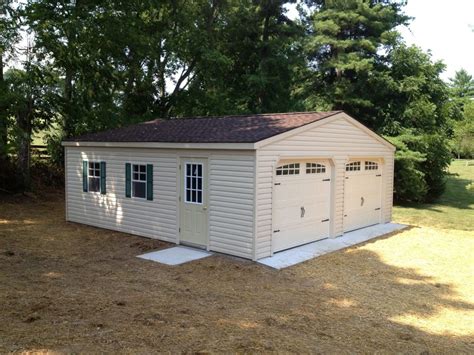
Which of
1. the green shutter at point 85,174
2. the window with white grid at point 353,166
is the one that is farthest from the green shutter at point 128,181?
the window with white grid at point 353,166

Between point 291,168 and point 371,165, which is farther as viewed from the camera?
point 371,165

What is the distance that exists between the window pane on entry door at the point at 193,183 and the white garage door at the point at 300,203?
1736mm

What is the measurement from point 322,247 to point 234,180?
2912 millimetres

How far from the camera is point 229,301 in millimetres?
6625

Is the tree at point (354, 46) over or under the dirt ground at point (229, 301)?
over

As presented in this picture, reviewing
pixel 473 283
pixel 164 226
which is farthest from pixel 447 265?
pixel 164 226

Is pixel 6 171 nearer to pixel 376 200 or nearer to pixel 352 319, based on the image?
pixel 376 200

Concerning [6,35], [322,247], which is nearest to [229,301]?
[322,247]

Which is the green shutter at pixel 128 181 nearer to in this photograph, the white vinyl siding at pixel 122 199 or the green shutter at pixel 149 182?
the white vinyl siding at pixel 122 199

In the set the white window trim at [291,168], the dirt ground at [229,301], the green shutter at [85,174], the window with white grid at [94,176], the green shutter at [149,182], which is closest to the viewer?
the dirt ground at [229,301]

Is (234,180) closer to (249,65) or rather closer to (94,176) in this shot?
(94,176)

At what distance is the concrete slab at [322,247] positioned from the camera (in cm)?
892

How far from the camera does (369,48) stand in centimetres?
2016

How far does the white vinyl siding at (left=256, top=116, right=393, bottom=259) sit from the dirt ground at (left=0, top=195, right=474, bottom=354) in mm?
974
